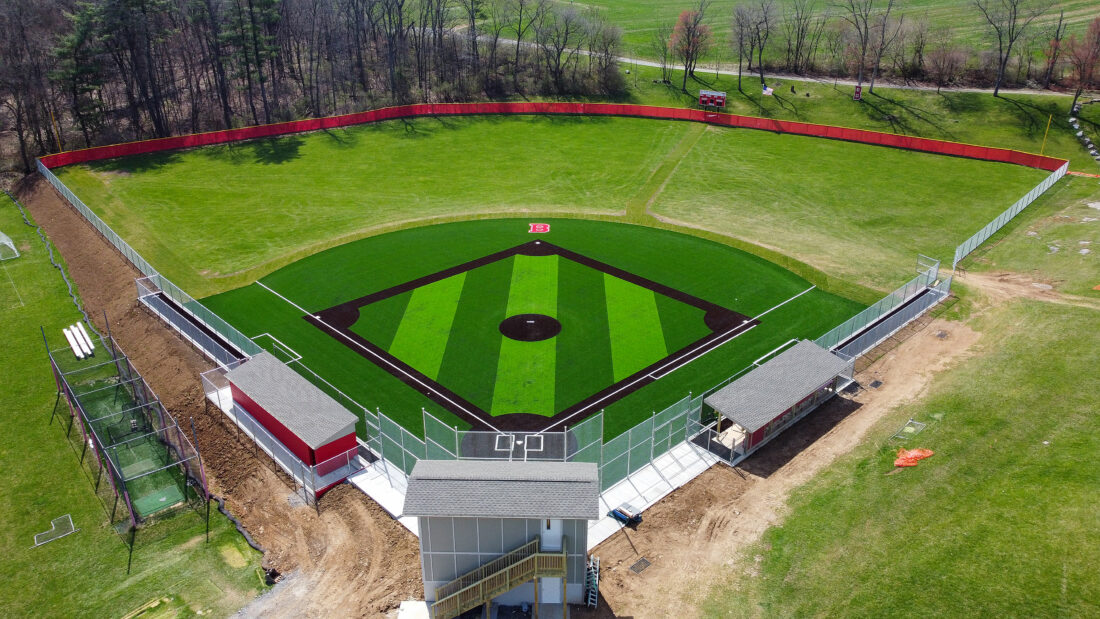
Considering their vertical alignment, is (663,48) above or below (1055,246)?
above

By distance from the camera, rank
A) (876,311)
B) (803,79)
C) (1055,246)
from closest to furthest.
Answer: (876,311) → (1055,246) → (803,79)

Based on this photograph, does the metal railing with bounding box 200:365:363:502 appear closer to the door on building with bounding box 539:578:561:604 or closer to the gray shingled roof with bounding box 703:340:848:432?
the door on building with bounding box 539:578:561:604

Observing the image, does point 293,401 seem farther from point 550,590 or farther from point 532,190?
point 532,190

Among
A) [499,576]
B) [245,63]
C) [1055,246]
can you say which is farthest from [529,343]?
[245,63]

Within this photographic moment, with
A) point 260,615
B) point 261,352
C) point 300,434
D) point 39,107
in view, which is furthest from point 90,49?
point 260,615

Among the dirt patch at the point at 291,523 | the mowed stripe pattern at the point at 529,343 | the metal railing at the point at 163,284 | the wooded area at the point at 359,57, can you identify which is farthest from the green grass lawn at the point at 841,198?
the dirt patch at the point at 291,523

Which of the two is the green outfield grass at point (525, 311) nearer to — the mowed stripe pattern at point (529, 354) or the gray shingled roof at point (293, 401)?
the mowed stripe pattern at point (529, 354)

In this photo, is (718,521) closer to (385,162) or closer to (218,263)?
(218,263)
